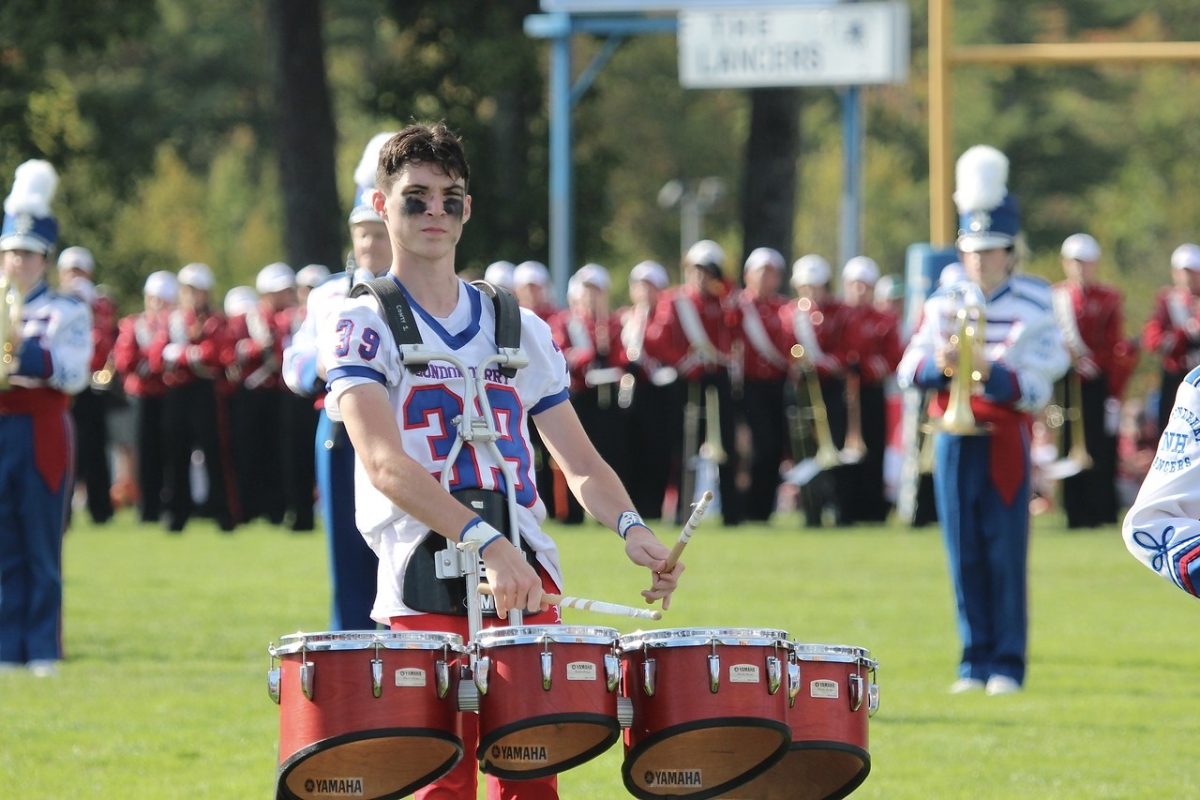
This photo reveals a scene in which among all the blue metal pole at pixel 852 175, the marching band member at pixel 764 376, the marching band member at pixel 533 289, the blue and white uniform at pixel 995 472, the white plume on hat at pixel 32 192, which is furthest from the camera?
the blue metal pole at pixel 852 175

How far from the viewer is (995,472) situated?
11.4m

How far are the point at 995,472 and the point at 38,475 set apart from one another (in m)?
4.40

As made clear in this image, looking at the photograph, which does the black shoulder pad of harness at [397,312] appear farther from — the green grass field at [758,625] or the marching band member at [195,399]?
the marching band member at [195,399]

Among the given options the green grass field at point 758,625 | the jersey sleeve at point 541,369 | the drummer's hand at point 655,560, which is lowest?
the green grass field at point 758,625

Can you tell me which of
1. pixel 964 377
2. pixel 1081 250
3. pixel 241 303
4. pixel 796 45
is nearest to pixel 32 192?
pixel 964 377

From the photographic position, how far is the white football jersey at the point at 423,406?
6.16m

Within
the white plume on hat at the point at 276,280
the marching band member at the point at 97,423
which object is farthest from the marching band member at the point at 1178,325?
the marching band member at the point at 97,423

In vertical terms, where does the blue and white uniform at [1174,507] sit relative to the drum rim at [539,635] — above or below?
above

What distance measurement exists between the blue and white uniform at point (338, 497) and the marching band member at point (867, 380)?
14747 millimetres

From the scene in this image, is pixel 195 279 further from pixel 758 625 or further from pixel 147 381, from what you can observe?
pixel 758 625

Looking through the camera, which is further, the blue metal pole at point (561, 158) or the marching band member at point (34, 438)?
the blue metal pole at point (561, 158)

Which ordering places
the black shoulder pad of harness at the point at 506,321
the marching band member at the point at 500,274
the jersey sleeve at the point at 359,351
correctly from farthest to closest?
the marching band member at the point at 500,274
the black shoulder pad of harness at the point at 506,321
the jersey sleeve at the point at 359,351

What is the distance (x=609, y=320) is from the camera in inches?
933

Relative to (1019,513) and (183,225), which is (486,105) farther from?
(1019,513)
